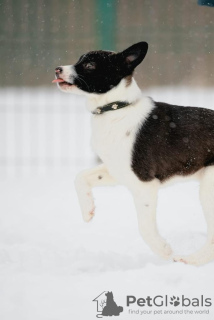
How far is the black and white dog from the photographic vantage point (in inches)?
146

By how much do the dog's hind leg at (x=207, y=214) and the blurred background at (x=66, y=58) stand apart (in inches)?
146

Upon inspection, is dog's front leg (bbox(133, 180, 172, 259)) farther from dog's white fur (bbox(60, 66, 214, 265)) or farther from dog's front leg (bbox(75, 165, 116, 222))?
dog's front leg (bbox(75, 165, 116, 222))

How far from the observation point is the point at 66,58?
28.1 ft

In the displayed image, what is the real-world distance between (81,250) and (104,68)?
5.27 ft

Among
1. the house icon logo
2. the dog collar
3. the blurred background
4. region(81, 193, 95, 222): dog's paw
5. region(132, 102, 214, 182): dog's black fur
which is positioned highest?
the blurred background

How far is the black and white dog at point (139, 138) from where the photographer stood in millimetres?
3699

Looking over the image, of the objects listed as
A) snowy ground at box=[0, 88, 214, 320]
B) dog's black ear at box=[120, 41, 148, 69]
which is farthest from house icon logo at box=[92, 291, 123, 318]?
dog's black ear at box=[120, 41, 148, 69]

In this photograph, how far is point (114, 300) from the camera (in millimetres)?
3512

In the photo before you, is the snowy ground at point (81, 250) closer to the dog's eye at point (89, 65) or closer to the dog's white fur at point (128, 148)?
the dog's white fur at point (128, 148)

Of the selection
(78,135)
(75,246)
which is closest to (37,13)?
(78,135)

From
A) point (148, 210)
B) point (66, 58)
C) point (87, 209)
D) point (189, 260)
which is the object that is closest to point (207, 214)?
point (189, 260)

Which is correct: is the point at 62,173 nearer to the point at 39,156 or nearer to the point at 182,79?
the point at 39,156

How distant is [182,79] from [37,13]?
3.03 meters

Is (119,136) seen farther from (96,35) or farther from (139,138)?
(96,35)
